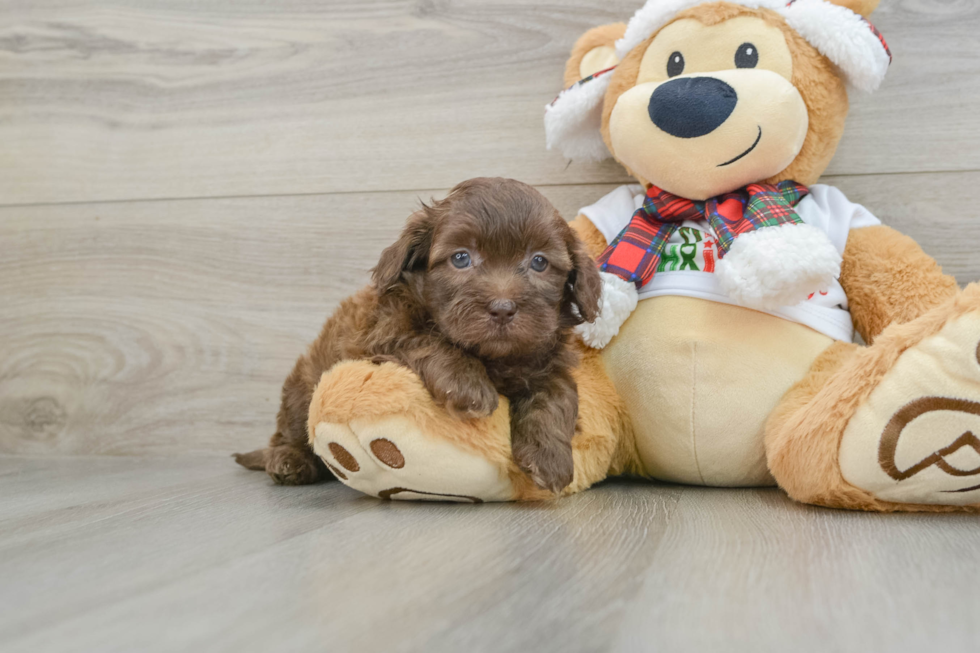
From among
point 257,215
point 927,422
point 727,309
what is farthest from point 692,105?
point 257,215

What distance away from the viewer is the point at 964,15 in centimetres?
159

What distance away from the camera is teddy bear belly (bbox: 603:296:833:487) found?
130 cm

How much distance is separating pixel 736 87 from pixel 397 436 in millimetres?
843

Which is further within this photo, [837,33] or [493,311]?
[837,33]

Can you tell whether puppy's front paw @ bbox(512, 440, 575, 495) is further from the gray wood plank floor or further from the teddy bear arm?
the teddy bear arm

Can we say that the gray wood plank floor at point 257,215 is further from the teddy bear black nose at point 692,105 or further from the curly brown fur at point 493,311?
the teddy bear black nose at point 692,105

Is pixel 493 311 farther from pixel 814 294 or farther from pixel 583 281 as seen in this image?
pixel 814 294

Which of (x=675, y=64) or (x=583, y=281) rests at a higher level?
(x=675, y=64)

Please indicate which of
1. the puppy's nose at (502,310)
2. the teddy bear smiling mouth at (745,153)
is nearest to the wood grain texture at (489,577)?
the puppy's nose at (502,310)

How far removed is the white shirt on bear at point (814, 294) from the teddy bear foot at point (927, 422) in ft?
0.82

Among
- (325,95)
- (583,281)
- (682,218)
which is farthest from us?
(325,95)

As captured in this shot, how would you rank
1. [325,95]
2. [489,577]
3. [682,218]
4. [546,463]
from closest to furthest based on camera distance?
[489,577] → [546,463] → [682,218] → [325,95]

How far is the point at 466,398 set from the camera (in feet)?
3.63

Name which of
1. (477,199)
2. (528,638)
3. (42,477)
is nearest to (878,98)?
(477,199)
